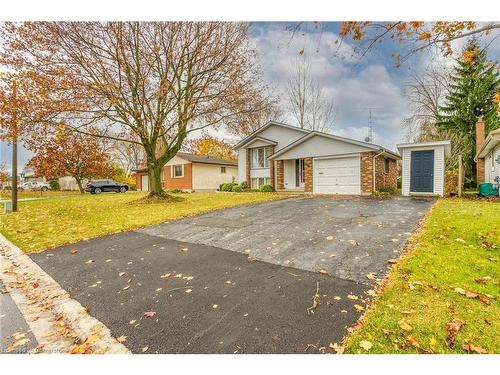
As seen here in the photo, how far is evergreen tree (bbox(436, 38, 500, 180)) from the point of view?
823 inches

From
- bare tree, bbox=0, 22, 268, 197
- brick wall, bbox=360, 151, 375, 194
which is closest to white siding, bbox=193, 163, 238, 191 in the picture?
bare tree, bbox=0, 22, 268, 197

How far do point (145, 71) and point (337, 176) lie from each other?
12.6 meters

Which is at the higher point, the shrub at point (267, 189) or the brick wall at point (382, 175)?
the brick wall at point (382, 175)

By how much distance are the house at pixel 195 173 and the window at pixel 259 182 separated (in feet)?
23.7

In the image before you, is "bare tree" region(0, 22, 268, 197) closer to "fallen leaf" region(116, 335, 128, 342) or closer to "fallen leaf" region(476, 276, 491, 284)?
"fallen leaf" region(476, 276, 491, 284)

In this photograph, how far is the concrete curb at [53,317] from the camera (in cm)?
254

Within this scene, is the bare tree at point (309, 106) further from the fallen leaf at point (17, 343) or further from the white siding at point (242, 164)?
the fallen leaf at point (17, 343)

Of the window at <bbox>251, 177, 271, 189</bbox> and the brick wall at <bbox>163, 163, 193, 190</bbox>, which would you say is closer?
the window at <bbox>251, 177, 271, 189</bbox>

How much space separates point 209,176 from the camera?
91.4ft

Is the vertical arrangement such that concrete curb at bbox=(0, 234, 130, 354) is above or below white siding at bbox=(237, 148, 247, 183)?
below

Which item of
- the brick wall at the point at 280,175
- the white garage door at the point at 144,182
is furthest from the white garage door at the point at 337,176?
the white garage door at the point at 144,182
